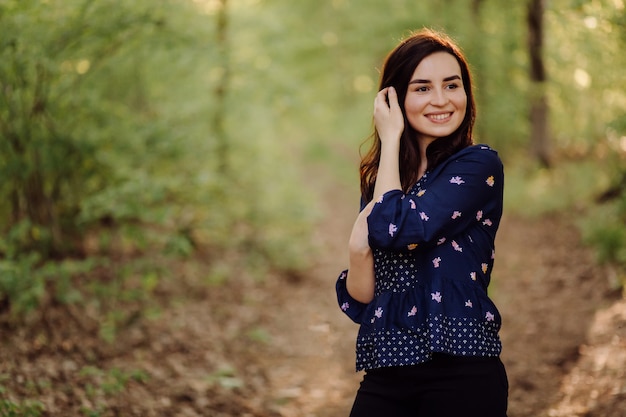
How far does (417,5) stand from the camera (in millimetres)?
14516

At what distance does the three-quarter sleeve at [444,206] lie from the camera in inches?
85.4

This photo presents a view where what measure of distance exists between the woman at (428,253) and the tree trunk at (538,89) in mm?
11838

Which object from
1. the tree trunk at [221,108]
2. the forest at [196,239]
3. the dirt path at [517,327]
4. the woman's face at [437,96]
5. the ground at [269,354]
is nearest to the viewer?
the woman's face at [437,96]

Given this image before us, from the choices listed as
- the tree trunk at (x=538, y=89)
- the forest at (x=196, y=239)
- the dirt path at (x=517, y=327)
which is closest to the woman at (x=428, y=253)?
the forest at (x=196, y=239)

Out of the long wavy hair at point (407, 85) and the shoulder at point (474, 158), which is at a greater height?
the long wavy hair at point (407, 85)

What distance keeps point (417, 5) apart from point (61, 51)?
426 inches

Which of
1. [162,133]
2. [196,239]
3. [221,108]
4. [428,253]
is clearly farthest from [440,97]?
[196,239]

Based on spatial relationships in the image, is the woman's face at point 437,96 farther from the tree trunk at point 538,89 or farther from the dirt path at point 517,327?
the tree trunk at point 538,89

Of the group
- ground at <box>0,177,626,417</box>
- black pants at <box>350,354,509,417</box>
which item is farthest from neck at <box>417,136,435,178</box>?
ground at <box>0,177,626,417</box>

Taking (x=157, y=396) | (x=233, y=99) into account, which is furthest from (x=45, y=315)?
(x=233, y=99)

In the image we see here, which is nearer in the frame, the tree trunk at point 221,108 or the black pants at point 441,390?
the black pants at point 441,390

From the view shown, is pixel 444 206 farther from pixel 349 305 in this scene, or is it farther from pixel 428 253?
pixel 349 305

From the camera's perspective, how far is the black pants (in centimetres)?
215

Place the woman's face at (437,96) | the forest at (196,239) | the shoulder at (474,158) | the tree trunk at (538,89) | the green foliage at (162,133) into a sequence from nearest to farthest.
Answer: the shoulder at (474,158) → the woman's face at (437,96) → the forest at (196,239) → the green foliage at (162,133) → the tree trunk at (538,89)
